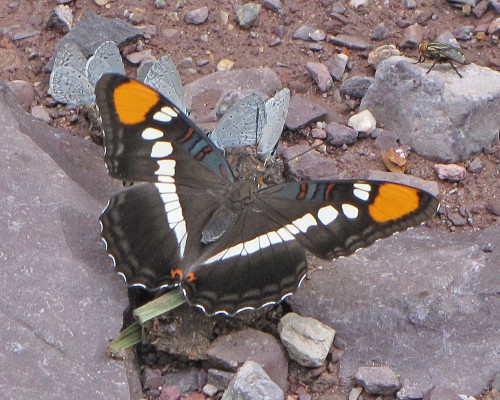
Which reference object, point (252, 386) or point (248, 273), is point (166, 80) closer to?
point (248, 273)

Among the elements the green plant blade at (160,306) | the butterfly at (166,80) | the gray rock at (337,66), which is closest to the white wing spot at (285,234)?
the green plant blade at (160,306)

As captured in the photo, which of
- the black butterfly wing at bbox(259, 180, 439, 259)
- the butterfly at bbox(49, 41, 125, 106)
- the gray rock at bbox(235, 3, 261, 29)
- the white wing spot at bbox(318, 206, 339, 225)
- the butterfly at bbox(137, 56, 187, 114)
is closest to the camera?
the black butterfly wing at bbox(259, 180, 439, 259)

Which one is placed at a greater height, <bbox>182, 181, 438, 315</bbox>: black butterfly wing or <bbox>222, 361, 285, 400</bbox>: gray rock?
<bbox>182, 181, 438, 315</bbox>: black butterfly wing

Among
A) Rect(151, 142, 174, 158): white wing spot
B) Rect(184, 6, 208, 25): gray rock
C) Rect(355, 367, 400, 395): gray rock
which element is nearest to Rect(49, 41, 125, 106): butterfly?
Rect(184, 6, 208, 25): gray rock

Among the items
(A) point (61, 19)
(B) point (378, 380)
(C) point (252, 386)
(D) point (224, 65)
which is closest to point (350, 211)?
(B) point (378, 380)

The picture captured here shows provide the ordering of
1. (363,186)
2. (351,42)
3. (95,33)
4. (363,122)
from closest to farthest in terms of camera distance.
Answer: (363,186) → (363,122) → (95,33) → (351,42)

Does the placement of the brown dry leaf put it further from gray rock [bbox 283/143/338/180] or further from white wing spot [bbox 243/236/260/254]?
white wing spot [bbox 243/236/260/254]
